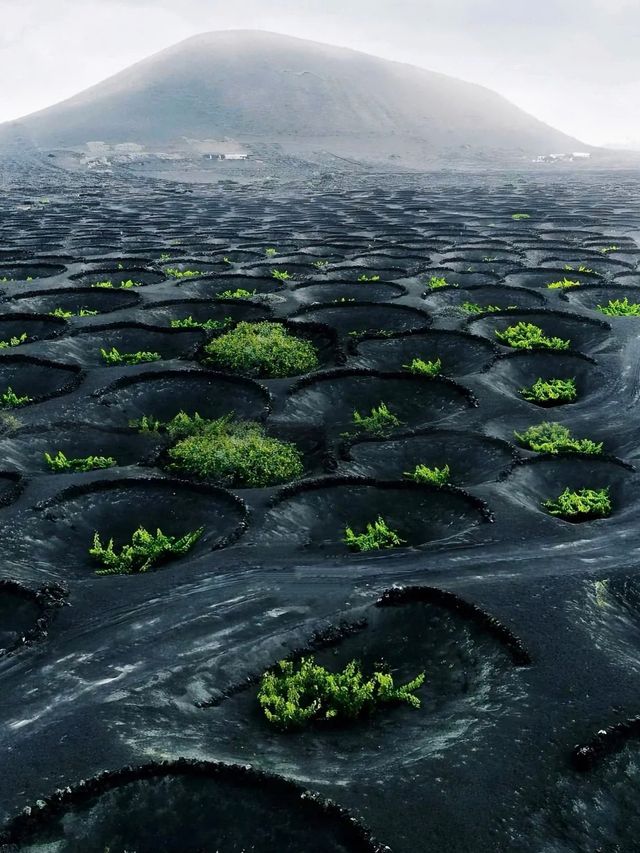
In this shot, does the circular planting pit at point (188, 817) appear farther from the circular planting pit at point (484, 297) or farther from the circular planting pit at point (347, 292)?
the circular planting pit at point (347, 292)

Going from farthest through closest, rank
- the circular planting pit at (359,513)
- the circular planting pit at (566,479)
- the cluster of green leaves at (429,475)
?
the cluster of green leaves at (429,475) < the circular planting pit at (566,479) < the circular planting pit at (359,513)

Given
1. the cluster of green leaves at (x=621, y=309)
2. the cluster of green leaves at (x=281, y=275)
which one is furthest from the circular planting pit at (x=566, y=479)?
the cluster of green leaves at (x=281, y=275)

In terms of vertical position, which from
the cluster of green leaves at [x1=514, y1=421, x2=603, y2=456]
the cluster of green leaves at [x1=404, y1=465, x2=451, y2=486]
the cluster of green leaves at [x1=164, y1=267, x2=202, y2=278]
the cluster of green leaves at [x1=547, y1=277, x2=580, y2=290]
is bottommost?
the cluster of green leaves at [x1=404, y1=465, x2=451, y2=486]

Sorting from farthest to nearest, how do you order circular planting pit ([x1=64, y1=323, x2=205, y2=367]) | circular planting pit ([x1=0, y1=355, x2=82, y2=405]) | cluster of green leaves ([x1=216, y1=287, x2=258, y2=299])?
cluster of green leaves ([x1=216, y1=287, x2=258, y2=299]), circular planting pit ([x1=64, y1=323, x2=205, y2=367]), circular planting pit ([x1=0, y1=355, x2=82, y2=405])

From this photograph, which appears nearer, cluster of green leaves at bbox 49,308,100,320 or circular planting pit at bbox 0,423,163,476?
circular planting pit at bbox 0,423,163,476

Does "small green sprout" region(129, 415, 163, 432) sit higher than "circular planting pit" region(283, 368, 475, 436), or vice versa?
"circular planting pit" region(283, 368, 475, 436)

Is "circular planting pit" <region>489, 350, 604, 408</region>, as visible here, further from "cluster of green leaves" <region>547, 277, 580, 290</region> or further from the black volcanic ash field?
→ "cluster of green leaves" <region>547, 277, 580, 290</region>

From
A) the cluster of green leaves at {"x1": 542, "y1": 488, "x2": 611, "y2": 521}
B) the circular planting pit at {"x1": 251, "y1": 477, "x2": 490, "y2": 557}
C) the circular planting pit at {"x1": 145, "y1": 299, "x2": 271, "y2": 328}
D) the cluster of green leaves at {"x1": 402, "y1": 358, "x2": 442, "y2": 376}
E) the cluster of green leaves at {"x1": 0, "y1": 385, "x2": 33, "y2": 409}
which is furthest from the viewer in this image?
the circular planting pit at {"x1": 145, "y1": 299, "x2": 271, "y2": 328}

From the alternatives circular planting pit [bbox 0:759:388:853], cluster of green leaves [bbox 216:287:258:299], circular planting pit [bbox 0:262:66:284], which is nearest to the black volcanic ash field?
circular planting pit [bbox 0:759:388:853]
